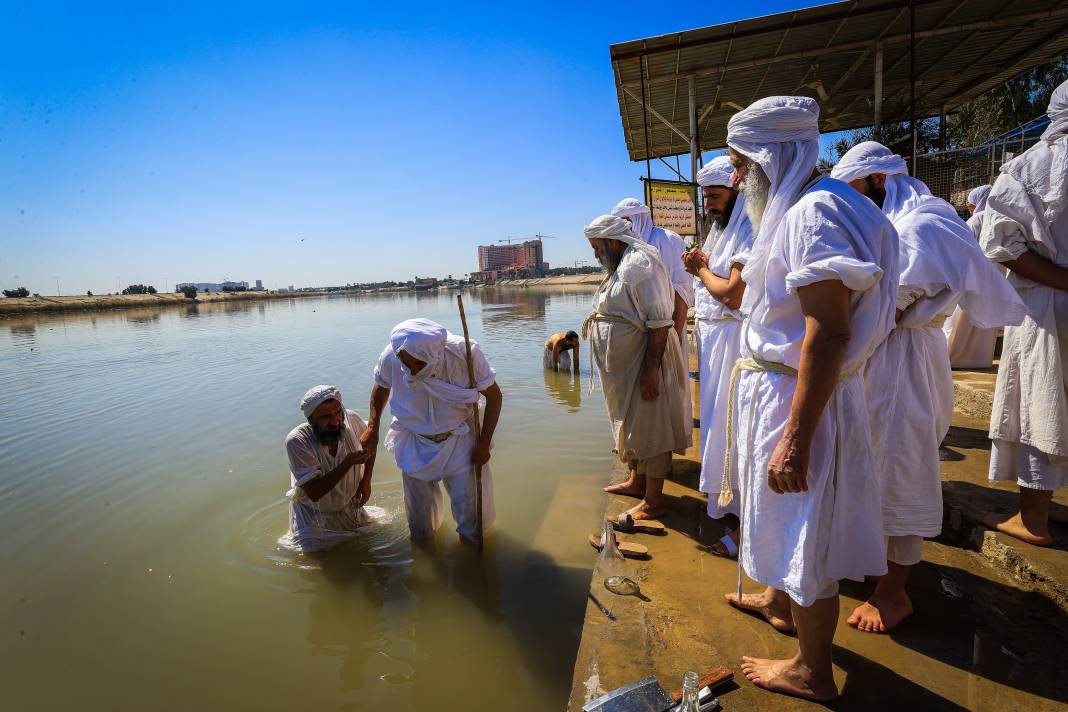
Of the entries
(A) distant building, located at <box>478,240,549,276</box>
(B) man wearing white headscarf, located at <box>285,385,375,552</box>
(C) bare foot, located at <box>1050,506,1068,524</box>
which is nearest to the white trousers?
(B) man wearing white headscarf, located at <box>285,385,375,552</box>

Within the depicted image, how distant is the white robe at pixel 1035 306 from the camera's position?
2.10 metres

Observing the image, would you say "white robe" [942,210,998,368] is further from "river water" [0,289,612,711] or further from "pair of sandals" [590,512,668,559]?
"river water" [0,289,612,711]

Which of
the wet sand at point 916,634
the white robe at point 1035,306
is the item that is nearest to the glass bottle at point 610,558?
the wet sand at point 916,634

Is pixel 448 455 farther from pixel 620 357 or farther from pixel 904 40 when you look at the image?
pixel 904 40

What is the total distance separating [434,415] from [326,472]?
945mm

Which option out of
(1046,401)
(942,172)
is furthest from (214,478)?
(942,172)

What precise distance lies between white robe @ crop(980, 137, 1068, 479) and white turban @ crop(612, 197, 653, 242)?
1.83m

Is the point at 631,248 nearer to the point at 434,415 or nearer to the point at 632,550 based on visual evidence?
the point at 434,415

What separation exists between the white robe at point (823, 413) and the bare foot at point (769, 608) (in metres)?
0.58

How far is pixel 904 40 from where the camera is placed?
6789mm

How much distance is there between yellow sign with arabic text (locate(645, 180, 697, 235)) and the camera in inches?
276

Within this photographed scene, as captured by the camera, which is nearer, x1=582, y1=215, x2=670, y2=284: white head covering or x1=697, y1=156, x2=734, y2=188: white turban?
x1=697, y1=156, x2=734, y2=188: white turban

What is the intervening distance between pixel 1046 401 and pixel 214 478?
6743 mm

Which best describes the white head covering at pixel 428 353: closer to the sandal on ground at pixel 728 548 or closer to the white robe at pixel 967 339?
the sandal on ground at pixel 728 548
